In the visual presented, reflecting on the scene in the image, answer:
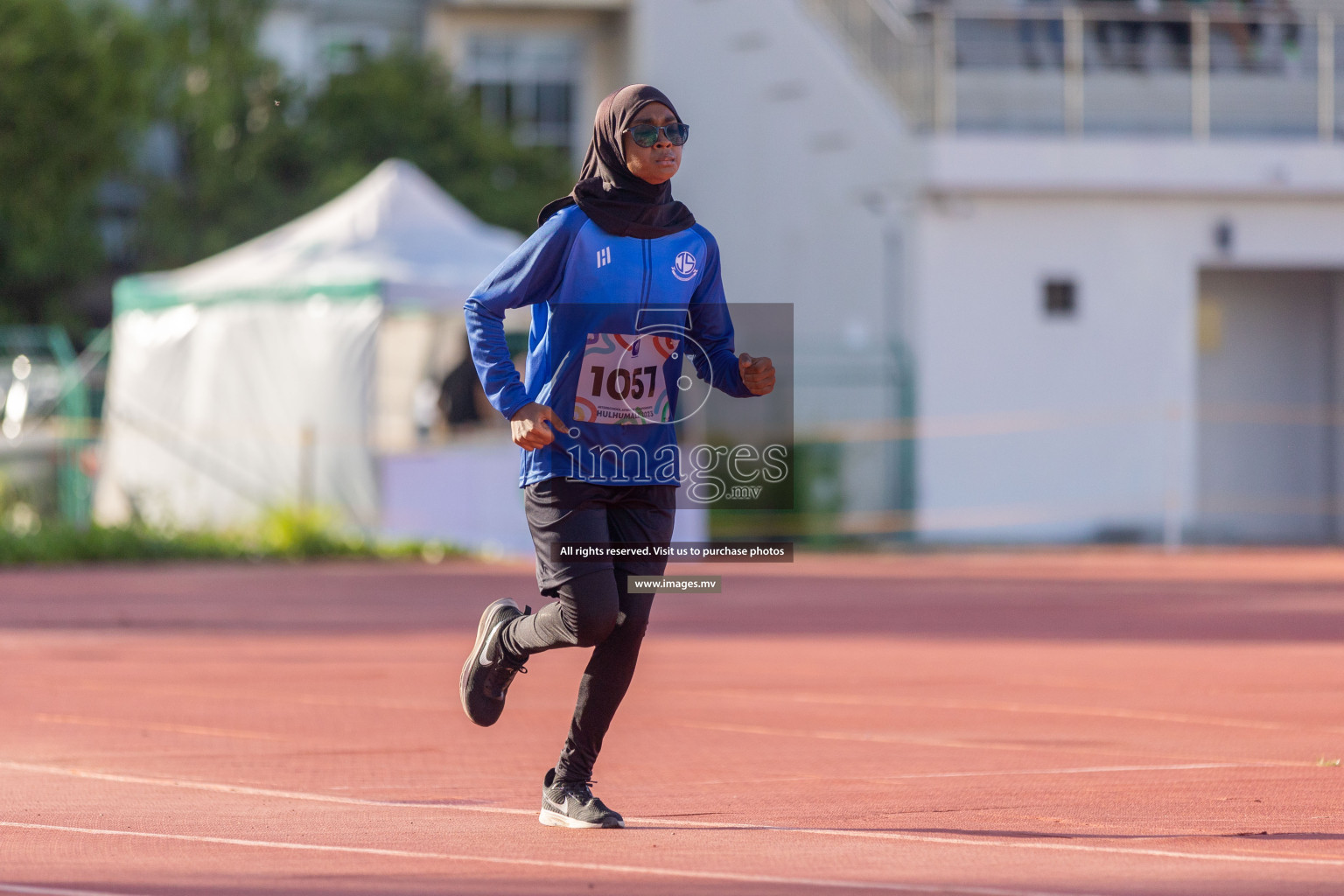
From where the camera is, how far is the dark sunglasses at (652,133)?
5.35 metres

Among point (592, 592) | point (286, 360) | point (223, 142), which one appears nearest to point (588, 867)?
point (592, 592)

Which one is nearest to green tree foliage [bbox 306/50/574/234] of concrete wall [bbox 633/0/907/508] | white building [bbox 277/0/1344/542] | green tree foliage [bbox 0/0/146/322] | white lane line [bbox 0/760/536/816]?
concrete wall [bbox 633/0/907/508]

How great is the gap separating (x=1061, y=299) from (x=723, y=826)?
57.5ft

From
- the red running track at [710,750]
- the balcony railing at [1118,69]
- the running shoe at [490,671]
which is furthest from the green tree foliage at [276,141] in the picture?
the running shoe at [490,671]

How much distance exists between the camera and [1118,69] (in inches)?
861

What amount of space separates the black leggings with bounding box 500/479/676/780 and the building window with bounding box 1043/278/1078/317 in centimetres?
1744

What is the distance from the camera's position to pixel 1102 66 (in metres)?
21.8

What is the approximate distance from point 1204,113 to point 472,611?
39.1 feet

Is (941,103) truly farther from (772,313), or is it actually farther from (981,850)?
(981,850)

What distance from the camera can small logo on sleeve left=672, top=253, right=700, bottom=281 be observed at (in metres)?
5.54

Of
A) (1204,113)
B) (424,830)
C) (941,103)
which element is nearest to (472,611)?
(424,830)

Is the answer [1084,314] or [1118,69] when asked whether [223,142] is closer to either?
[1084,314]

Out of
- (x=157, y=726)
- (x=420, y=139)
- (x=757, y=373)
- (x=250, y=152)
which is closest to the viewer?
(x=757, y=373)

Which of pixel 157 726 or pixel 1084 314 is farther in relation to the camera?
pixel 1084 314
